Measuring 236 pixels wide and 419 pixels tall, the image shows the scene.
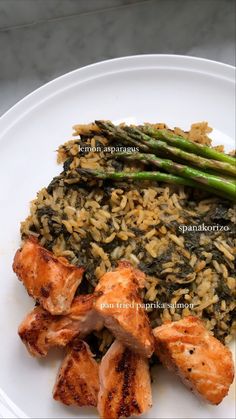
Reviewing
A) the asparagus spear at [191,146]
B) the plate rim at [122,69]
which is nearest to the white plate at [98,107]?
the plate rim at [122,69]

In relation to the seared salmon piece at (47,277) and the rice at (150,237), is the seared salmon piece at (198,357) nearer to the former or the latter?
the rice at (150,237)

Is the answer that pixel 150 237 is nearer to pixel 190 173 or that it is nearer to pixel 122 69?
pixel 190 173

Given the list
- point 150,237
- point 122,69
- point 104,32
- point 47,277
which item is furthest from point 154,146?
point 104,32

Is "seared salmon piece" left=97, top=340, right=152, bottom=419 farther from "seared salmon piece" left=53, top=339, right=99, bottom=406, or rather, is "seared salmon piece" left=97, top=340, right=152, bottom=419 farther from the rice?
the rice

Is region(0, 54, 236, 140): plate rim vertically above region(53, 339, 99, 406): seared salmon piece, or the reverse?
region(0, 54, 236, 140): plate rim

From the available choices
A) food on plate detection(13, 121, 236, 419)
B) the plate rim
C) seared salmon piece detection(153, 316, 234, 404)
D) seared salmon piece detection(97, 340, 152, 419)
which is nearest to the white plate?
the plate rim

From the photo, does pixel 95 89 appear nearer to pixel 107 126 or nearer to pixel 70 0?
pixel 107 126
